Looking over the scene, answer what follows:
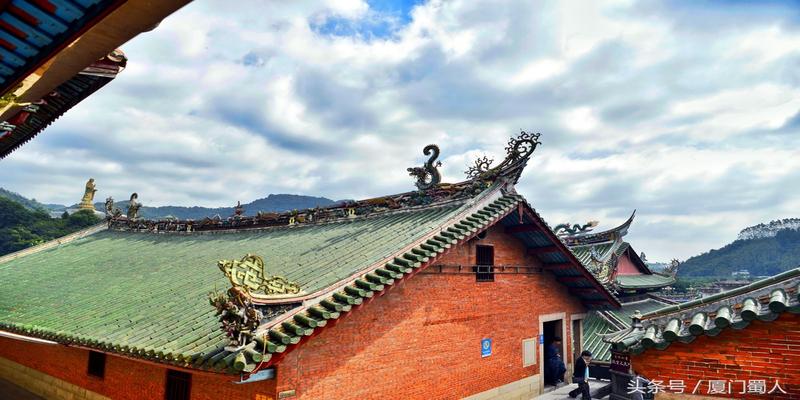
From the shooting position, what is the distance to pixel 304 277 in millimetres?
8852

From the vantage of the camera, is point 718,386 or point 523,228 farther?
point 523,228

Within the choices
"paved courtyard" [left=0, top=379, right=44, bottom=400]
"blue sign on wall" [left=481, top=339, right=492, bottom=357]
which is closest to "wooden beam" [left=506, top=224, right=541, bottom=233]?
"blue sign on wall" [left=481, top=339, right=492, bottom=357]

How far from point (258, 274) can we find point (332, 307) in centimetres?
119

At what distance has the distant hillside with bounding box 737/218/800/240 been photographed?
10422 cm

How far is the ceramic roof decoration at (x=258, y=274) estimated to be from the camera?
6188 mm

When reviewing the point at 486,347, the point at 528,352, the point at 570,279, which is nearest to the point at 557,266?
the point at 570,279

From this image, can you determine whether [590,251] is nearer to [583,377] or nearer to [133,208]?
[583,377]

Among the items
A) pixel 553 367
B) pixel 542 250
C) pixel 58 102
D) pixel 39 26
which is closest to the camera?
pixel 39 26

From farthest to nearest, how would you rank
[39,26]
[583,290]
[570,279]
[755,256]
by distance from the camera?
[755,256]
[583,290]
[570,279]
[39,26]

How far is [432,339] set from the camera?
9.64 m

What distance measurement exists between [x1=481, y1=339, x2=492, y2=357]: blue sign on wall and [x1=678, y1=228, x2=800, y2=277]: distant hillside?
103m

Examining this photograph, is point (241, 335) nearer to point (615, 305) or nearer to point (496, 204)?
point (496, 204)

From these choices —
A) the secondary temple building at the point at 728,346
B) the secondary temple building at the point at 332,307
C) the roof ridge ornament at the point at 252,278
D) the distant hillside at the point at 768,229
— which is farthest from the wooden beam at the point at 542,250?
the distant hillside at the point at 768,229

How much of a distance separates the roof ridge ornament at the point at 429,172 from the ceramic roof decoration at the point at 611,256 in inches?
351
